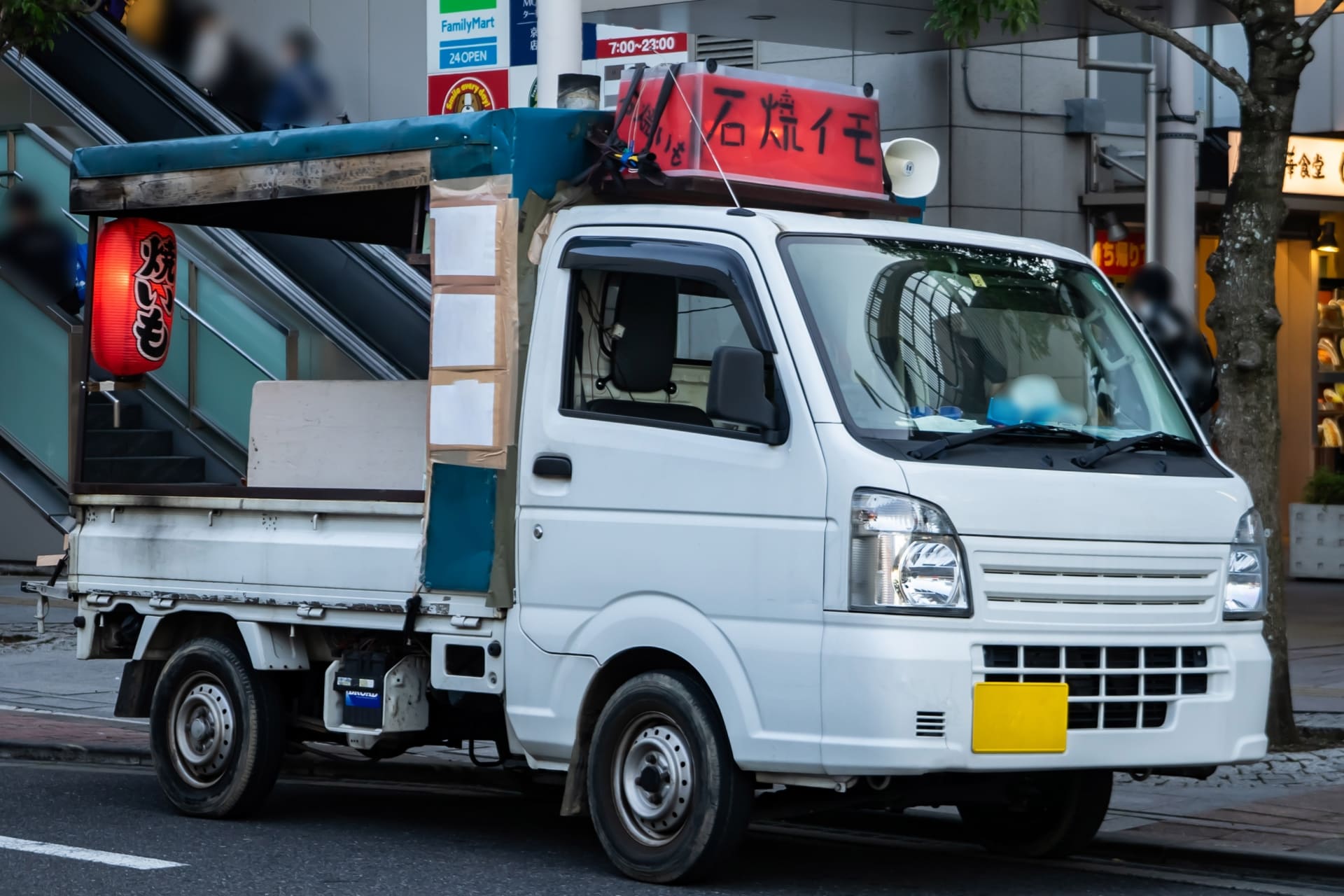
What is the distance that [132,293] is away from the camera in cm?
946

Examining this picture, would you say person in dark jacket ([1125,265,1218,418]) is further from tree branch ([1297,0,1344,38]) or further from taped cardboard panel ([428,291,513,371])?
taped cardboard panel ([428,291,513,371])

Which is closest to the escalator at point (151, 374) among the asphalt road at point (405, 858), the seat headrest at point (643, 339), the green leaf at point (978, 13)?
the asphalt road at point (405, 858)

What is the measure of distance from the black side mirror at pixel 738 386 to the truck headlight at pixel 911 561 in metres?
0.50

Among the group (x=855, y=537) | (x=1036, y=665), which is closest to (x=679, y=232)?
(x=855, y=537)

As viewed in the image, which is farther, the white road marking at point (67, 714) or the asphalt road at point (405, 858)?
the white road marking at point (67, 714)

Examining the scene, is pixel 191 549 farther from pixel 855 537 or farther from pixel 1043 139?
pixel 1043 139

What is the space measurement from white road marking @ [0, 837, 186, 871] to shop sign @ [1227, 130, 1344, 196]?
14812mm

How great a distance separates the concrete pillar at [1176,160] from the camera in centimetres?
1650

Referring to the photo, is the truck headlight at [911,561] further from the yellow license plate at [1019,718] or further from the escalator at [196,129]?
the escalator at [196,129]

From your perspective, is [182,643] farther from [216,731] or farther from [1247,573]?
[1247,573]

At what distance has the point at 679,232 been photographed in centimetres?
719

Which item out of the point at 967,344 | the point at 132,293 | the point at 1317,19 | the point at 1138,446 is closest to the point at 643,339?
the point at 967,344

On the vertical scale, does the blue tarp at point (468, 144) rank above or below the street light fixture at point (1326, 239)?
below

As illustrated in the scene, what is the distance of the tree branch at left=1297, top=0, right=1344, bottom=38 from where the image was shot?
380 inches
